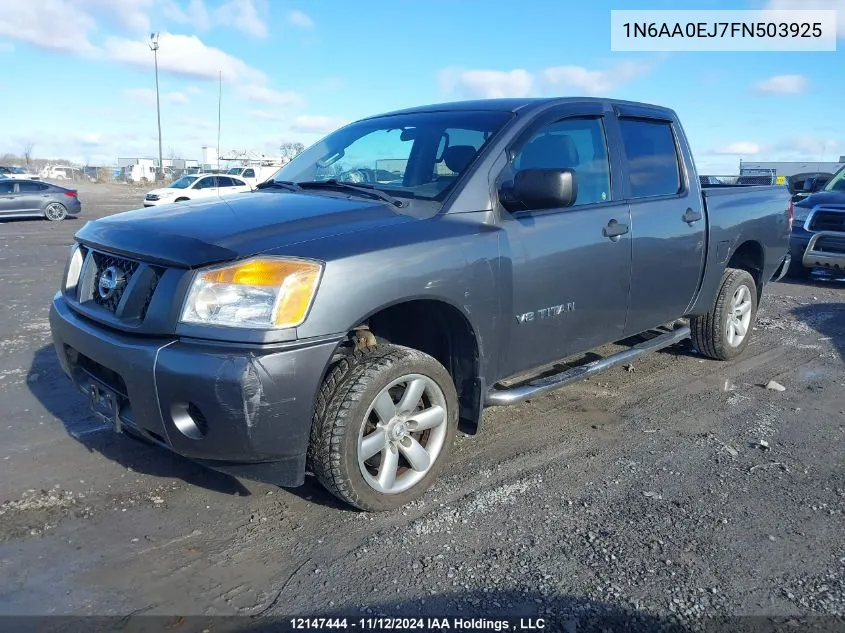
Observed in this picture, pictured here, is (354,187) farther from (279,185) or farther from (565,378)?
A: (565,378)

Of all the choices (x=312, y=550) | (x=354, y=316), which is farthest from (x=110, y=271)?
(x=312, y=550)

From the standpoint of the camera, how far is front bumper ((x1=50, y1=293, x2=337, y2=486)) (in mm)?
2547

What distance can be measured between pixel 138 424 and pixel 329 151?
7.32ft

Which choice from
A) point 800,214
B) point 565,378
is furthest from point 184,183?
point 565,378

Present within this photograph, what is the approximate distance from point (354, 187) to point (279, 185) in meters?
0.64

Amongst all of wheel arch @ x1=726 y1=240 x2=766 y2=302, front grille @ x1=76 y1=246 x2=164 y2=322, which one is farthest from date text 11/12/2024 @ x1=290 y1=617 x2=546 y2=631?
wheel arch @ x1=726 y1=240 x2=766 y2=302

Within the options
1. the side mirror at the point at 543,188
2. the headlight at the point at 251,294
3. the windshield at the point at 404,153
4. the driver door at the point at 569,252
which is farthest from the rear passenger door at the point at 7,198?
the side mirror at the point at 543,188

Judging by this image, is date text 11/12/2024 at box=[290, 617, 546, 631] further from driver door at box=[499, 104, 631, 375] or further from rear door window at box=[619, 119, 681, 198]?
rear door window at box=[619, 119, 681, 198]

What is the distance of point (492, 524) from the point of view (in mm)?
3029

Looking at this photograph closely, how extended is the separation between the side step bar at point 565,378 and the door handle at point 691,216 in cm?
85

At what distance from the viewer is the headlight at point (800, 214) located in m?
9.53

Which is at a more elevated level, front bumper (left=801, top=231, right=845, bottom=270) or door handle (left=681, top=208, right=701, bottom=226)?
door handle (left=681, top=208, right=701, bottom=226)

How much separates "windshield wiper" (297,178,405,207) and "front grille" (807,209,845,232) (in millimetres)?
7821

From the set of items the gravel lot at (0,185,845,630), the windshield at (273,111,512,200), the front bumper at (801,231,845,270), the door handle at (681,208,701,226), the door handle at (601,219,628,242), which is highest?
the windshield at (273,111,512,200)
